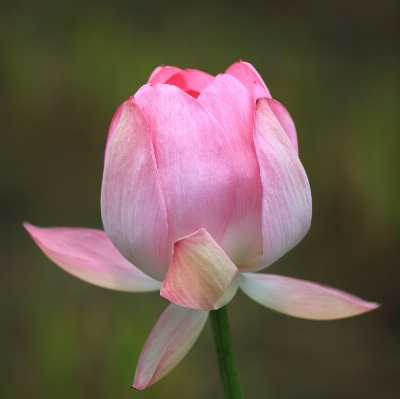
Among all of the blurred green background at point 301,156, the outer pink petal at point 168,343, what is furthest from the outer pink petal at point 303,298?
the blurred green background at point 301,156

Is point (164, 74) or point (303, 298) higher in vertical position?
point (164, 74)

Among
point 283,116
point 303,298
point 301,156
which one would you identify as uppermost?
point 283,116

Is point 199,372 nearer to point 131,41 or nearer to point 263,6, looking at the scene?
point 131,41

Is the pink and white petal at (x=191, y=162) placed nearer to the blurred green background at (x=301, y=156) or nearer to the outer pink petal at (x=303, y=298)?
the outer pink petal at (x=303, y=298)

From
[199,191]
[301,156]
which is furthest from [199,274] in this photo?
[301,156]

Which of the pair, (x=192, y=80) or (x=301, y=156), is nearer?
(x=192, y=80)

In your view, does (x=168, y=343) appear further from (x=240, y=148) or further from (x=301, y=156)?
Answer: (x=301, y=156)

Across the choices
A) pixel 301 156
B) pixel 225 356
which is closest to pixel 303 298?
pixel 225 356

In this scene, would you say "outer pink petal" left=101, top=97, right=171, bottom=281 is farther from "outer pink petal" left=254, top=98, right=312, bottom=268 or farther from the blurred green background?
the blurred green background
